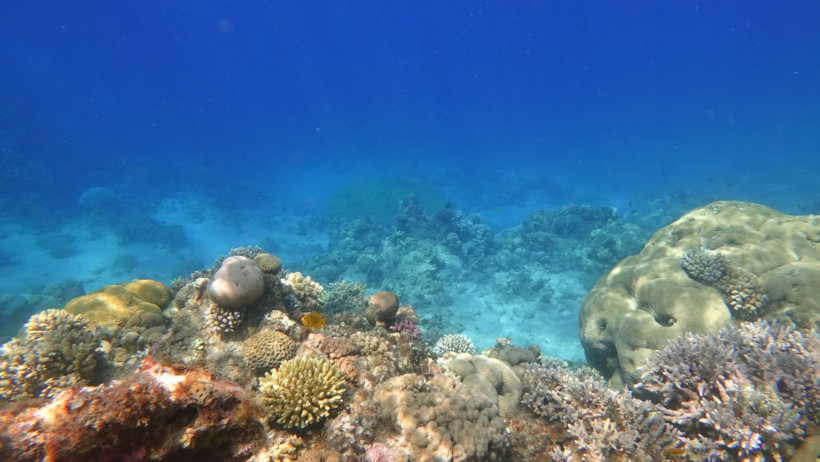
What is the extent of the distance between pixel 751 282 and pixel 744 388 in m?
3.95

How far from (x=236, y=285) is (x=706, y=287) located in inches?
360

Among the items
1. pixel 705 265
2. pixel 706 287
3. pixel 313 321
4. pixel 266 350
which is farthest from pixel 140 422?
pixel 705 265

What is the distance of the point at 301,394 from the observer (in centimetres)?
349

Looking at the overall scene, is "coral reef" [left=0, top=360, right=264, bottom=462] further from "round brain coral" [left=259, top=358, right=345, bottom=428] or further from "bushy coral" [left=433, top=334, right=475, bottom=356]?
"bushy coral" [left=433, top=334, right=475, bottom=356]

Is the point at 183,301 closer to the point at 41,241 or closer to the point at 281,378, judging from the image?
the point at 281,378

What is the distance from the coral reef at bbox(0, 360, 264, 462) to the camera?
193cm

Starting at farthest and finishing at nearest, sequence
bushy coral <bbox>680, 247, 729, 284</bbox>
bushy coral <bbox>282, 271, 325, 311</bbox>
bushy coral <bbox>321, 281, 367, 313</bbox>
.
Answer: bushy coral <bbox>321, 281, 367, 313</bbox> < bushy coral <bbox>680, 247, 729, 284</bbox> < bushy coral <bbox>282, 271, 325, 311</bbox>

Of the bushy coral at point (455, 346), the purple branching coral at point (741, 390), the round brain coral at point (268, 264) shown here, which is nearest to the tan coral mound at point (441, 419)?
the purple branching coral at point (741, 390)

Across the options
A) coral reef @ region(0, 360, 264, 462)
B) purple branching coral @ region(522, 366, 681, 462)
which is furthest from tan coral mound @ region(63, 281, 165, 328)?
purple branching coral @ region(522, 366, 681, 462)

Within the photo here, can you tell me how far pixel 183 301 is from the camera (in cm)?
640

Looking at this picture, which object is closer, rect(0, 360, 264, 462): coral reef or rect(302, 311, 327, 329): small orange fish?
rect(0, 360, 264, 462): coral reef

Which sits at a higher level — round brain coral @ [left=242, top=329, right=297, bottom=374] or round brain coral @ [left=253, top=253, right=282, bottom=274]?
round brain coral @ [left=253, top=253, right=282, bottom=274]

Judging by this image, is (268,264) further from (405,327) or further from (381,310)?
(405,327)

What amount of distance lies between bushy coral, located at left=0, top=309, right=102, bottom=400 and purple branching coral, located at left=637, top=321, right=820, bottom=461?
Result: 26.5 ft
